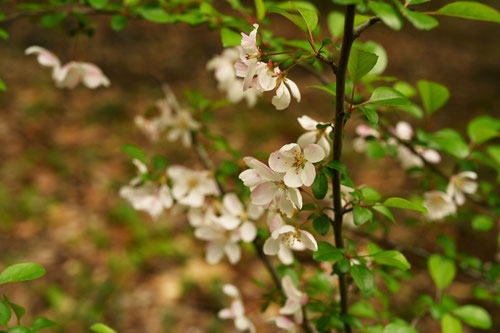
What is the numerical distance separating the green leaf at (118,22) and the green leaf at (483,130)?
0.83 meters

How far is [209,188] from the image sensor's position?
0.98 metres

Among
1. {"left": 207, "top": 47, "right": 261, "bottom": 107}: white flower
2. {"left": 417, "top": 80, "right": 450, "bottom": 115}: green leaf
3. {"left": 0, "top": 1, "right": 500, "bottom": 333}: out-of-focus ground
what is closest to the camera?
{"left": 417, "top": 80, "right": 450, "bottom": 115}: green leaf

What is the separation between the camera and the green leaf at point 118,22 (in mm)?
929

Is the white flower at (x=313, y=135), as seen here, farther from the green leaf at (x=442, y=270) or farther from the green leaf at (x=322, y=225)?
the green leaf at (x=442, y=270)

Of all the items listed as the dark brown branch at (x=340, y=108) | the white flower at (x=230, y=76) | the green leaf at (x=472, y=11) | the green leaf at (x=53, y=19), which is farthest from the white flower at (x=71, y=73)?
the green leaf at (x=472, y=11)

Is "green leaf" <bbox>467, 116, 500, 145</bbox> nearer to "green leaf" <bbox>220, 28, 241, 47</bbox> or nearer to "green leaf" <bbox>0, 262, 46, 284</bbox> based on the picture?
"green leaf" <bbox>220, 28, 241, 47</bbox>

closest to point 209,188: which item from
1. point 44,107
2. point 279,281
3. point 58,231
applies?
point 279,281

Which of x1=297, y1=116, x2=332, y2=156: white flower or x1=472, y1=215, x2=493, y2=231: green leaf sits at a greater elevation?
x1=297, y1=116, x2=332, y2=156: white flower

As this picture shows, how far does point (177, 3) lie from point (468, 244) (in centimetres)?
221

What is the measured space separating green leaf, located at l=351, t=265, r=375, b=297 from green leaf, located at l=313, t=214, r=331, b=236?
0.07 meters

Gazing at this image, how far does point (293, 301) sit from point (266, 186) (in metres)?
0.29

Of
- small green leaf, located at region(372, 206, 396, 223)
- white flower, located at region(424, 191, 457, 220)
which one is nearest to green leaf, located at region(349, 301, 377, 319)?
white flower, located at region(424, 191, 457, 220)

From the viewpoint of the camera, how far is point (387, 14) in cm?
45

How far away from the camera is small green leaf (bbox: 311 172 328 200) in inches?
22.0
